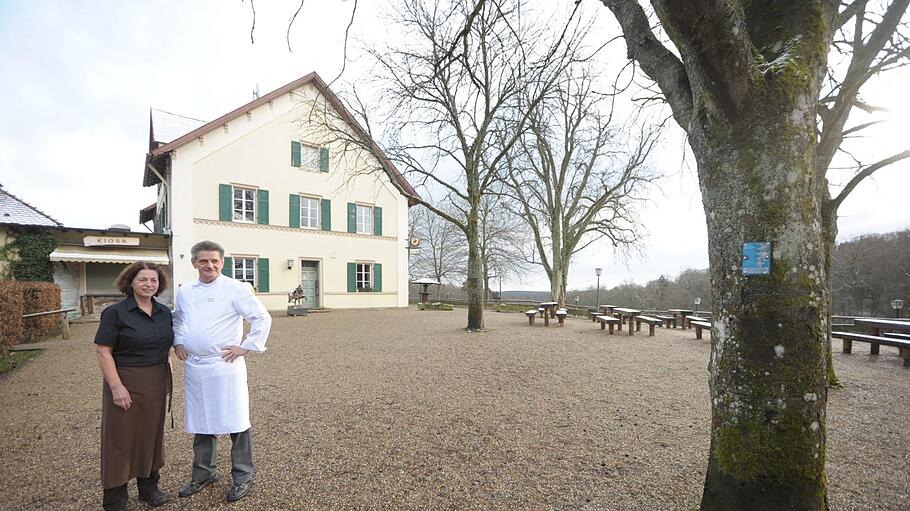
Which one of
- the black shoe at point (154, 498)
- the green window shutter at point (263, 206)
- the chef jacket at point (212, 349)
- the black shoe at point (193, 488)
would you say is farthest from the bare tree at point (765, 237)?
the green window shutter at point (263, 206)

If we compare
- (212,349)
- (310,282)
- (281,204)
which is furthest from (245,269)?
(212,349)

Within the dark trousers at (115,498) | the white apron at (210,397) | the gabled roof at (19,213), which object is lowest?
the dark trousers at (115,498)

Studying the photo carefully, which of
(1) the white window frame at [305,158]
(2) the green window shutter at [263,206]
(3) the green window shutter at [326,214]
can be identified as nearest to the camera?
(2) the green window shutter at [263,206]

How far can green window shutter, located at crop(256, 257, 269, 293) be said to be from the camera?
55.3ft

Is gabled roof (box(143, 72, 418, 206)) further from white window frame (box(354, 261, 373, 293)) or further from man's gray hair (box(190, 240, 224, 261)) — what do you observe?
man's gray hair (box(190, 240, 224, 261))

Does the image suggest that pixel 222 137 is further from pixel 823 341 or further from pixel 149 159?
pixel 823 341

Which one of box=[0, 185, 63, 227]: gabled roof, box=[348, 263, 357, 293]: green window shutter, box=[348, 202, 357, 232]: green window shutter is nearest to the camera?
box=[0, 185, 63, 227]: gabled roof

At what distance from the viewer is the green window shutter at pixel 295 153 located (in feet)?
58.9

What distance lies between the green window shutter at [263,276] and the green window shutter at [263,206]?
1.63m

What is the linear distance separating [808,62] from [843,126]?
553 centimetres

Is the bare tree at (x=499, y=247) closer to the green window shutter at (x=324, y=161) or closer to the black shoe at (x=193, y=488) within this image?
the green window shutter at (x=324, y=161)

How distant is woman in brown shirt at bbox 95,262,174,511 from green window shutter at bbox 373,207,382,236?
17683mm

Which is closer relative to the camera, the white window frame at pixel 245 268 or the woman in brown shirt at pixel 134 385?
the woman in brown shirt at pixel 134 385

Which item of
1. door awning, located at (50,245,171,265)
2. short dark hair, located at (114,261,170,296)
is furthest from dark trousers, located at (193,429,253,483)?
door awning, located at (50,245,171,265)
